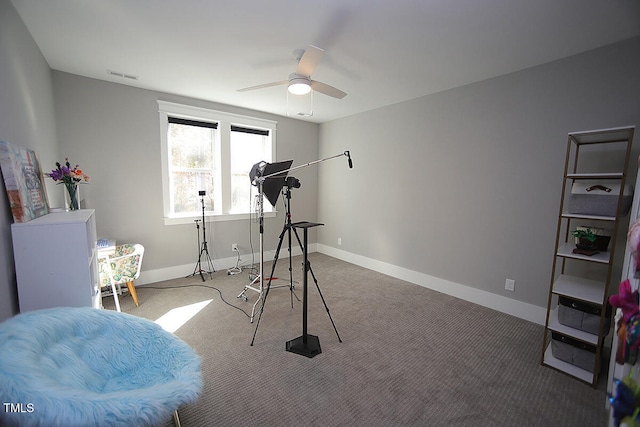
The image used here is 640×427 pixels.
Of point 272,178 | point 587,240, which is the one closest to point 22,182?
point 272,178

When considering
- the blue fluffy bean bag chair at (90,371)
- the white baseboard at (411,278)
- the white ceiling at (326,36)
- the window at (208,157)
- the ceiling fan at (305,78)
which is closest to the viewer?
the blue fluffy bean bag chair at (90,371)

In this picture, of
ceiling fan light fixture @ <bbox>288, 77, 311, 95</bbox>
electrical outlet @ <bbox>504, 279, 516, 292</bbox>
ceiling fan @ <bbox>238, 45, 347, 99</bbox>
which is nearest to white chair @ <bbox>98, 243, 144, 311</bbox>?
ceiling fan @ <bbox>238, 45, 347, 99</bbox>

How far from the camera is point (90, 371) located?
127cm

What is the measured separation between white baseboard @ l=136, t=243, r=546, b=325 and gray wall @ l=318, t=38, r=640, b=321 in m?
0.05

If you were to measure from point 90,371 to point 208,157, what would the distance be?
3253 mm

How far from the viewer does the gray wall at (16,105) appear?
59.1 inches

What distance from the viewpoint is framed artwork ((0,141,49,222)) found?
1528 mm

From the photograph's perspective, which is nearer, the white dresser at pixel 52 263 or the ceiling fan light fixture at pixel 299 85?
the white dresser at pixel 52 263

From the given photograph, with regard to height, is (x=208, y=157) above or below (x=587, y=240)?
above

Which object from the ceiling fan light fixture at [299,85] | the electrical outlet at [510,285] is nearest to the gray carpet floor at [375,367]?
the electrical outlet at [510,285]

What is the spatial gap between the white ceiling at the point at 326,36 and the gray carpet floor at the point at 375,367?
257 centimetres

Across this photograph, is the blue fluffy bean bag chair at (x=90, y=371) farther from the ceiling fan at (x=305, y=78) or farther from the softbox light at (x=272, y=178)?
the ceiling fan at (x=305, y=78)

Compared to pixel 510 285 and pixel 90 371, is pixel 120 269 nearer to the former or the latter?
pixel 90 371

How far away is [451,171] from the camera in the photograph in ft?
10.8
